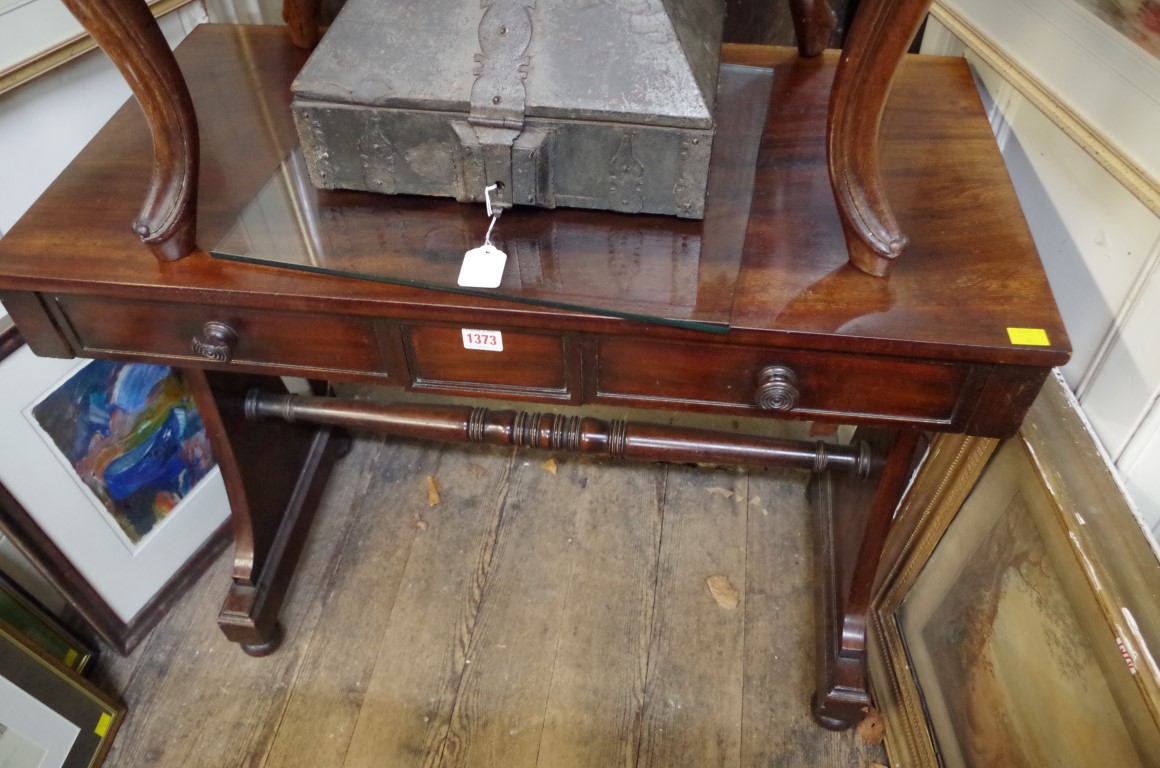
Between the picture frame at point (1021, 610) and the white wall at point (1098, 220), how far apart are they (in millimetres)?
47

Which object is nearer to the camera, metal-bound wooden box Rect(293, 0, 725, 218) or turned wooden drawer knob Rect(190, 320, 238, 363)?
metal-bound wooden box Rect(293, 0, 725, 218)

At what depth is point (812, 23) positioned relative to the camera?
120cm

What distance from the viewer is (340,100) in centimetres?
92

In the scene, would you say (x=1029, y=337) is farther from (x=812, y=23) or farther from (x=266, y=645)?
(x=266, y=645)

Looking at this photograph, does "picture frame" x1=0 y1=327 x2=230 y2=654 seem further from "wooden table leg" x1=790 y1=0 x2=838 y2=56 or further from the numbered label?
"wooden table leg" x1=790 y1=0 x2=838 y2=56

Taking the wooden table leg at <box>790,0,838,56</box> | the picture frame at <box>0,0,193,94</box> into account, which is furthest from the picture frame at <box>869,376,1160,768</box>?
the picture frame at <box>0,0,193,94</box>

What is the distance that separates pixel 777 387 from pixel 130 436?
1121 millimetres

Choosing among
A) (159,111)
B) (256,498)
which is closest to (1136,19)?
(159,111)

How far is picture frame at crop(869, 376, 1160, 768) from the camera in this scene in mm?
843

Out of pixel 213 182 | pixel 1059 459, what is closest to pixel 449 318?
pixel 213 182

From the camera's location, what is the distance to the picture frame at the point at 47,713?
1210 mm

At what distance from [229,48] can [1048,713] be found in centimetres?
148

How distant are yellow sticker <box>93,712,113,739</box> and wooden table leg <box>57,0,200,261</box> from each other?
0.87 metres

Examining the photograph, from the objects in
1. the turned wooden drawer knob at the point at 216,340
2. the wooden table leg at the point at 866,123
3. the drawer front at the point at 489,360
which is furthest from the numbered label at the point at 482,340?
the wooden table leg at the point at 866,123
